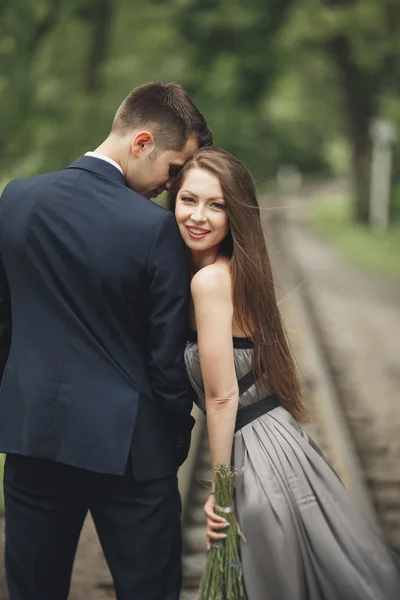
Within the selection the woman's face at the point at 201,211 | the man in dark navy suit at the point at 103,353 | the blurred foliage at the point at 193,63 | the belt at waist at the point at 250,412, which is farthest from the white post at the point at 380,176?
the man in dark navy suit at the point at 103,353

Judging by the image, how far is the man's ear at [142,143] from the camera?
273cm

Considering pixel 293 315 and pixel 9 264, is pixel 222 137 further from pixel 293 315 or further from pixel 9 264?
pixel 9 264

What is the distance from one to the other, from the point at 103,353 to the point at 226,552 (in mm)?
811

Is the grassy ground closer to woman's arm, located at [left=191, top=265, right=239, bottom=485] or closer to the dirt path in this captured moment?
the dirt path

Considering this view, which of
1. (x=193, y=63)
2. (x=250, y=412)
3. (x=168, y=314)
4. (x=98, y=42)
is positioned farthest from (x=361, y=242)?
(x=168, y=314)

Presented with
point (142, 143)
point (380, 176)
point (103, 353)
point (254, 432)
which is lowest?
point (254, 432)

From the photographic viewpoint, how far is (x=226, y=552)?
9.25ft

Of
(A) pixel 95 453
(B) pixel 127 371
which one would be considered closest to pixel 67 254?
(B) pixel 127 371

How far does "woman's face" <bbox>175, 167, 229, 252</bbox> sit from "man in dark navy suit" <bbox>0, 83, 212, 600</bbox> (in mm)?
95

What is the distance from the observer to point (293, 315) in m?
12.8

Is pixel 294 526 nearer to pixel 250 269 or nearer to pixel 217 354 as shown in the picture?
pixel 217 354

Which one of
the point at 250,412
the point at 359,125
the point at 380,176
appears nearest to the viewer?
the point at 250,412

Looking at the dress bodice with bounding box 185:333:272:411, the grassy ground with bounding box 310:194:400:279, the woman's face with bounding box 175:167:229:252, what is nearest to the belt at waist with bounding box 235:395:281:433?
the dress bodice with bounding box 185:333:272:411

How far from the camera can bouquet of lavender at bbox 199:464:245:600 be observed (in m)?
2.77
